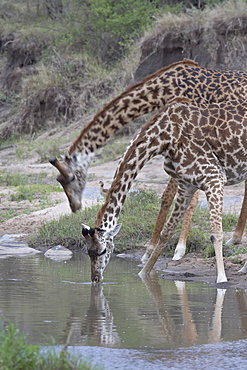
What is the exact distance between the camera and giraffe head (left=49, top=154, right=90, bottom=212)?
24.5 ft

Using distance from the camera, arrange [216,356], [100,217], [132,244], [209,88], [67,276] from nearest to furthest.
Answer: [216,356], [100,217], [67,276], [209,88], [132,244]

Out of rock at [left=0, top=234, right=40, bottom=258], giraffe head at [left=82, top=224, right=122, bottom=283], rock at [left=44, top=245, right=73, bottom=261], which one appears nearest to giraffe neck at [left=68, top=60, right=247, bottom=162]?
giraffe head at [left=82, top=224, right=122, bottom=283]

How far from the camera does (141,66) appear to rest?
21.5 m

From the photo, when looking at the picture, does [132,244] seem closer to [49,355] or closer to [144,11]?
[49,355]

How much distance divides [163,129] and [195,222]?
10.3 ft

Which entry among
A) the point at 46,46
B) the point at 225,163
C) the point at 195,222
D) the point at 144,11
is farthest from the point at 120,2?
the point at 225,163

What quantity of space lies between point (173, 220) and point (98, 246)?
1293 millimetres

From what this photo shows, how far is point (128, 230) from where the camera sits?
975cm

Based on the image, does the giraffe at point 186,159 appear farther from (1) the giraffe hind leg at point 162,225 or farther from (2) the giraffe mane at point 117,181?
(1) the giraffe hind leg at point 162,225

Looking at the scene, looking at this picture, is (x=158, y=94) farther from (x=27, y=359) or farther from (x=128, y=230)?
(x=27, y=359)

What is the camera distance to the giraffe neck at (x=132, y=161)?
6949mm

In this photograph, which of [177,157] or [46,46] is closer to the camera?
[177,157]

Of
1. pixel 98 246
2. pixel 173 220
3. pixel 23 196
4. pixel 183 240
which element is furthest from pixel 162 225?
pixel 23 196

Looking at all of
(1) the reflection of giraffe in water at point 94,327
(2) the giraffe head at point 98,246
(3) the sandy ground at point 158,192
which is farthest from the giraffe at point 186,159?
(1) the reflection of giraffe in water at point 94,327
